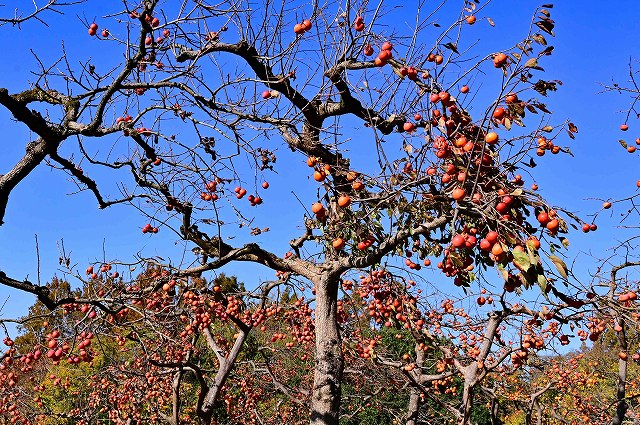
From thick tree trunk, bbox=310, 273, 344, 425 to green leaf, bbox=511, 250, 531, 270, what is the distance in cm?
262

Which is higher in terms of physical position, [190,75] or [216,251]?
[190,75]

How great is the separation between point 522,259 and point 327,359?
273cm

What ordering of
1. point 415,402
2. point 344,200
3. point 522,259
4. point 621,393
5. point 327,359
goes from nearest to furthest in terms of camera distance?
point 522,259, point 344,200, point 327,359, point 621,393, point 415,402

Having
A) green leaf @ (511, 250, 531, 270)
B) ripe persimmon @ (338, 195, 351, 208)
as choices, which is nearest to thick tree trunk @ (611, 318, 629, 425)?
ripe persimmon @ (338, 195, 351, 208)

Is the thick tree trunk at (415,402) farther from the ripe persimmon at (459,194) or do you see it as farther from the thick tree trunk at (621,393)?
the ripe persimmon at (459,194)

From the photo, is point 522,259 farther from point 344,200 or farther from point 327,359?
point 327,359

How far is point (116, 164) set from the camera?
5059 mm

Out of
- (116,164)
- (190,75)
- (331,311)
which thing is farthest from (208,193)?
(331,311)

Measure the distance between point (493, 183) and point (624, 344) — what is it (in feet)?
13.9

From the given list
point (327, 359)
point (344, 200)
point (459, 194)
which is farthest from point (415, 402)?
point (459, 194)

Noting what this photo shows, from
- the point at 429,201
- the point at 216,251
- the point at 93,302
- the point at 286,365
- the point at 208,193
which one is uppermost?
the point at 286,365

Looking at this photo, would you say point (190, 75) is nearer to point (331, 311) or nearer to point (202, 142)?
point (202, 142)

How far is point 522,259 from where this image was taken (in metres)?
2.33

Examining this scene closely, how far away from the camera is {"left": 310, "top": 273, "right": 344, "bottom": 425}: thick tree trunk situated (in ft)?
15.0
